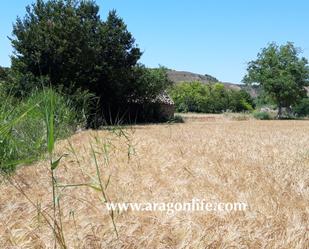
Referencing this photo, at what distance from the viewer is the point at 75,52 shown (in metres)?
27.5

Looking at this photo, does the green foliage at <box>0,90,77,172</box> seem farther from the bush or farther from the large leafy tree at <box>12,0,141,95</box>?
the bush

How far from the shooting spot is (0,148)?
5.19 meters

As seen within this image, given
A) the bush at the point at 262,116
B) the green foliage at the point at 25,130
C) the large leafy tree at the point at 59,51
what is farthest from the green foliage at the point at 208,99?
the green foliage at the point at 25,130

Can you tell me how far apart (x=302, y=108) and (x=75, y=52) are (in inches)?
1851

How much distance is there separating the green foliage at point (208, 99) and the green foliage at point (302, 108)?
535 inches

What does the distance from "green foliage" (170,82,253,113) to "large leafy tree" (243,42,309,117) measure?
14.7m

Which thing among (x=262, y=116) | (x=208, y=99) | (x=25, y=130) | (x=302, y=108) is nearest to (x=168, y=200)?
(x=25, y=130)

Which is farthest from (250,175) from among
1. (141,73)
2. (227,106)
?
(227,106)

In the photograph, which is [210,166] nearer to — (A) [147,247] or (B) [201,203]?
(B) [201,203]

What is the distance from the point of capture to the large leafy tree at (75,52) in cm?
2705

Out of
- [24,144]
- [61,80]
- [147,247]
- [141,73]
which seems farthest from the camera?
[141,73]

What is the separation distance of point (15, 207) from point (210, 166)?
329 cm

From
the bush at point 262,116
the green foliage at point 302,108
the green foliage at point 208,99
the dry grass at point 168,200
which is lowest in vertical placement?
the dry grass at point 168,200

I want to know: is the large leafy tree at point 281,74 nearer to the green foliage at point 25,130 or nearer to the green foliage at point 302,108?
the green foliage at point 302,108
